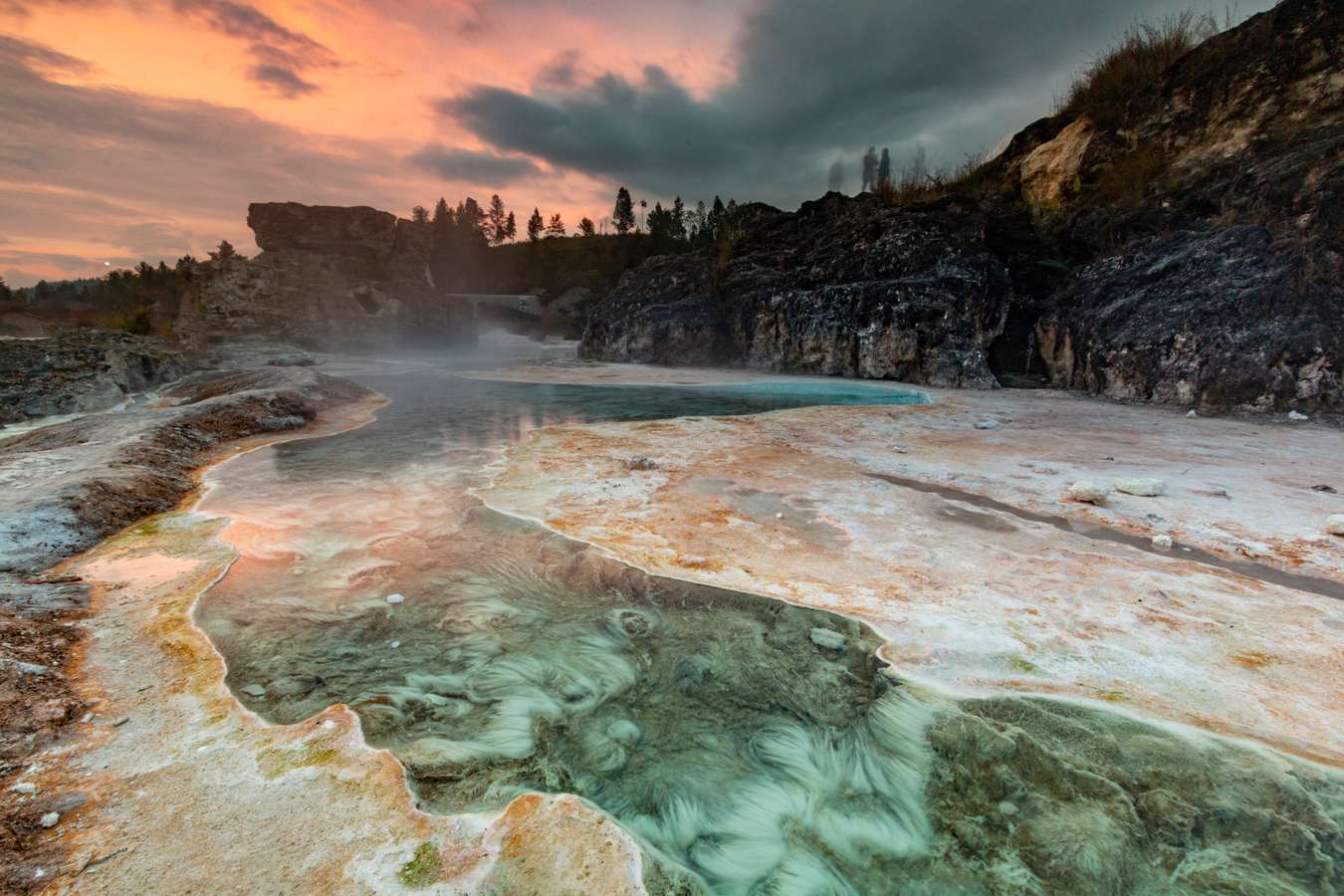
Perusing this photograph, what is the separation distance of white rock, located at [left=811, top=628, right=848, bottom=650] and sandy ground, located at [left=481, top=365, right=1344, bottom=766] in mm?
262

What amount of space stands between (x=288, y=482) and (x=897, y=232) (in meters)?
18.5

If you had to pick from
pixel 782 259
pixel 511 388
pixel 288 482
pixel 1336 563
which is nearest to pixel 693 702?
pixel 1336 563

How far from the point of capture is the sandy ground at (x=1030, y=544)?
2629mm

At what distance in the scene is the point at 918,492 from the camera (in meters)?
5.38

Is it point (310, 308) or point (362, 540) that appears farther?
point (310, 308)

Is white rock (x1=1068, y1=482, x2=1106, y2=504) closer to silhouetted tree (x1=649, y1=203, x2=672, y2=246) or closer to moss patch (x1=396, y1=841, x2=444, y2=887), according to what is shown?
moss patch (x1=396, y1=841, x2=444, y2=887)

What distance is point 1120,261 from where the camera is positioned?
42.2 ft

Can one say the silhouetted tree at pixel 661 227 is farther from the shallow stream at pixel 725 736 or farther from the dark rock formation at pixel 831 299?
the shallow stream at pixel 725 736

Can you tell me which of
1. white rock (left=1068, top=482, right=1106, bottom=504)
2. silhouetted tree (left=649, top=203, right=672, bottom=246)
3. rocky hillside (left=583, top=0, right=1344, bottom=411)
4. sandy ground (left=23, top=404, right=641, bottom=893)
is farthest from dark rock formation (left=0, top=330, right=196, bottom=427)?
silhouetted tree (left=649, top=203, right=672, bottom=246)

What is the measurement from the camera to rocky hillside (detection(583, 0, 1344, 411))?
31.4 feet

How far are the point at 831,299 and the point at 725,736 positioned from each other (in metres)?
18.1

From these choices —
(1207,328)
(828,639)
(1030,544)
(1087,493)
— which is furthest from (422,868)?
(1207,328)

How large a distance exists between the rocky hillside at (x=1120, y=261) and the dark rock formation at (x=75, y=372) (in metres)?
16.5

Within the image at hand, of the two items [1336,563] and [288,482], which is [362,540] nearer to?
[288,482]
